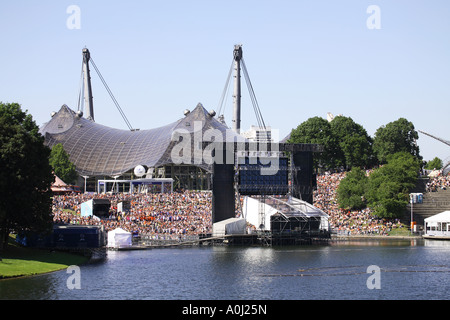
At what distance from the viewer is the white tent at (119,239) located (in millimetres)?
80875

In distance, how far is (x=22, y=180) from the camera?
6162 centimetres

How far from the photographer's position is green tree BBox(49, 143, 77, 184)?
129875 millimetres

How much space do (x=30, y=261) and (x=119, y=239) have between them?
2136cm

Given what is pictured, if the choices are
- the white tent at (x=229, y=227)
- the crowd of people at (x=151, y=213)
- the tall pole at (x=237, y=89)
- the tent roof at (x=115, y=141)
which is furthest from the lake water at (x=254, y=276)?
the tall pole at (x=237, y=89)

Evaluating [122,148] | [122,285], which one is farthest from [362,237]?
[122,148]

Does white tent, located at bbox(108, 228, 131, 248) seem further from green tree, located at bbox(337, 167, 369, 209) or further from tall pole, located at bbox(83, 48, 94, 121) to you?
A: tall pole, located at bbox(83, 48, 94, 121)

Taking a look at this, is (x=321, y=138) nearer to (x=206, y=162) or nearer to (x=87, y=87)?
(x=206, y=162)

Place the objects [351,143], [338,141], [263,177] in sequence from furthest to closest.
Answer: [338,141] → [351,143] → [263,177]

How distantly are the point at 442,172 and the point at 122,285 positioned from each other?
8038 centimetres

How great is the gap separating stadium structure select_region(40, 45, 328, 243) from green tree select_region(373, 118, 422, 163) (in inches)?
725

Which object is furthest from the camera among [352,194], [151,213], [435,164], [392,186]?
[435,164]

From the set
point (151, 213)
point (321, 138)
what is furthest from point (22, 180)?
point (321, 138)

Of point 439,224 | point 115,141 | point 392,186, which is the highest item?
point 115,141
